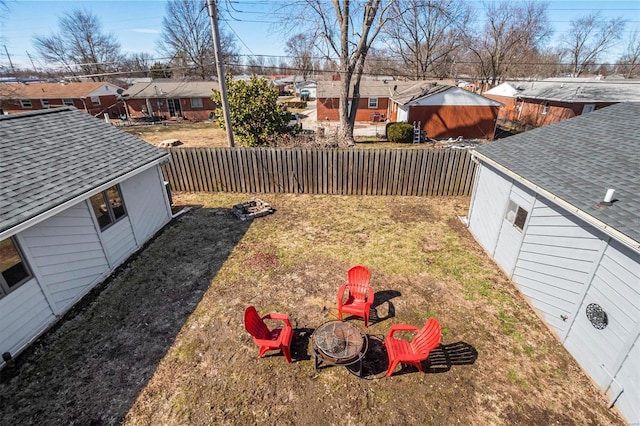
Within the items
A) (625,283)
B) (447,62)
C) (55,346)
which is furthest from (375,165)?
(447,62)

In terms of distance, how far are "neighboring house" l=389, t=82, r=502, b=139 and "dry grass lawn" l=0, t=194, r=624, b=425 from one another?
15981mm

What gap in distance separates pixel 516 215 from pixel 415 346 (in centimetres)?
479

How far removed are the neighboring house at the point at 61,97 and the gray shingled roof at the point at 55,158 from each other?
31771 mm

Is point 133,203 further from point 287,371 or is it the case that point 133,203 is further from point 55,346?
point 287,371

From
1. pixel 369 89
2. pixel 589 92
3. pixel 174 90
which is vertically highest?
pixel 174 90

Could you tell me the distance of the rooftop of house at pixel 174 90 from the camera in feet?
112

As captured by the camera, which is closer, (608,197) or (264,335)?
(608,197)

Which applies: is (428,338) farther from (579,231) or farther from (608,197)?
(608,197)

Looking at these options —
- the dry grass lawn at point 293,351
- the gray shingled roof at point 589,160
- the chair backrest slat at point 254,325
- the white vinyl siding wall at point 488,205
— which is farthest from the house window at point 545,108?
the chair backrest slat at point 254,325

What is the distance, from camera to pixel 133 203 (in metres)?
9.30

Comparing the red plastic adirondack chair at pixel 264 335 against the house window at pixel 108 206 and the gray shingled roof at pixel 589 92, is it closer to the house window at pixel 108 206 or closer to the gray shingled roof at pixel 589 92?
the house window at pixel 108 206

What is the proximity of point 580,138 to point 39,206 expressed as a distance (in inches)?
528

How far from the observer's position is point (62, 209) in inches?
255

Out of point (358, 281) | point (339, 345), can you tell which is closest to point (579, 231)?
point (358, 281)
